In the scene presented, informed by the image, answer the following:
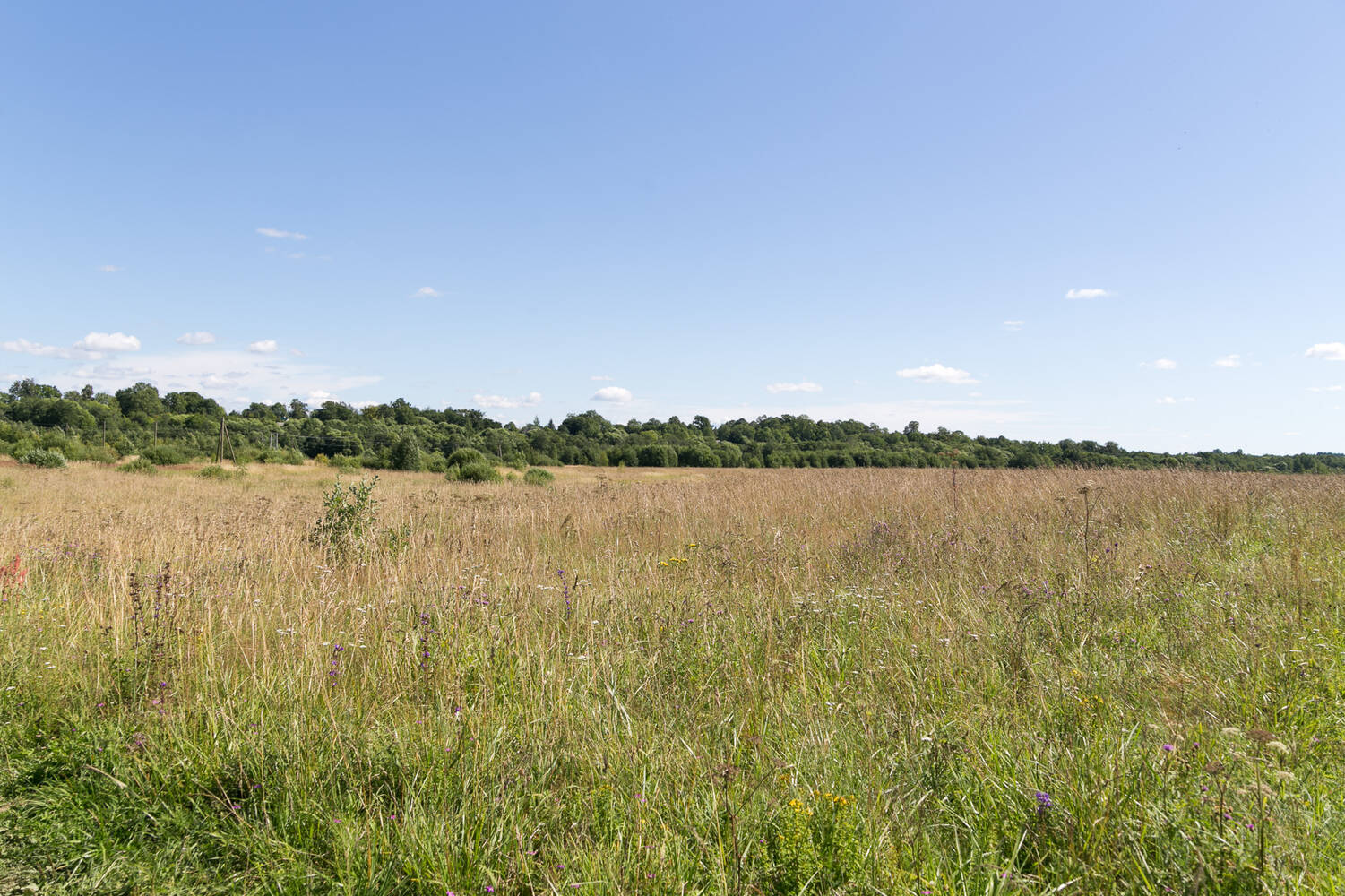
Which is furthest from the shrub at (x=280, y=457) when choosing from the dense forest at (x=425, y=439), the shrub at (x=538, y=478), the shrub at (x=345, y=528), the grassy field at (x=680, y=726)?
the grassy field at (x=680, y=726)

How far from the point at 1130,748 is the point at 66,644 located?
18.8 feet

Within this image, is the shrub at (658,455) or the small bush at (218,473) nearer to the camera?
the small bush at (218,473)

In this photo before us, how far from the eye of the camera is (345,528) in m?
7.83

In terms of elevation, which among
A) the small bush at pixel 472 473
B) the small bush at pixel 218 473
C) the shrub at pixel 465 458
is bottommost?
the small bush at pixel 218 473

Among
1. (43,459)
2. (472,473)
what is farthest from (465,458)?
(43,459)

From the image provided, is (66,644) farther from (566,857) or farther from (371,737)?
(566,857)

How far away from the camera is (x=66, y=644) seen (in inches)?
154

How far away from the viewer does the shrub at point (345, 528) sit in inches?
282

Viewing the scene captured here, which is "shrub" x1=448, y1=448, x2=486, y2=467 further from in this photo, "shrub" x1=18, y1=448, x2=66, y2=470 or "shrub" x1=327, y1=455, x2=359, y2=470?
"shrub" x1=18, y1=448, x2=66, y2=470

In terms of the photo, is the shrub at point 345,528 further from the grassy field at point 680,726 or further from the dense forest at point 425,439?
→ the dense forest at point 425,439

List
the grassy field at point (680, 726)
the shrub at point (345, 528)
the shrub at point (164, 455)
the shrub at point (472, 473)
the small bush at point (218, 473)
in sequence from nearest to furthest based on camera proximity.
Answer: the grassy field at point (680, 726), the shrub at point (345, 528), the small bush at point (218, 473), the shrub at point (472, 473), the shrub at point (164, 455)

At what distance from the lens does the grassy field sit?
2.04 metres

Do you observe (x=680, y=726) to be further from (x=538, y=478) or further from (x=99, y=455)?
(x=99, y=455)

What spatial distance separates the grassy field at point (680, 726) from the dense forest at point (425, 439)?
2759 cm
